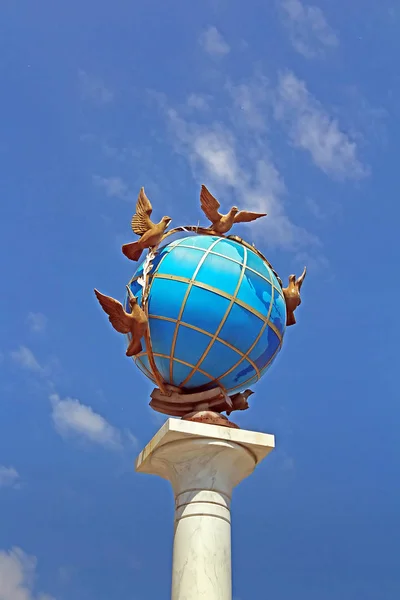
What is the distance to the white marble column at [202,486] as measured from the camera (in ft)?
40.4

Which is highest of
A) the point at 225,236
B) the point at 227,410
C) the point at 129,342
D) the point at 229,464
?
the point at 225,236

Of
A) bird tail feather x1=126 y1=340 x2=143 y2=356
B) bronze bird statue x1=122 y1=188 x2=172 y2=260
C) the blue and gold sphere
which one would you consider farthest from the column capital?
bronze bird statue x1=122 y1=188 x2=172 y2=260

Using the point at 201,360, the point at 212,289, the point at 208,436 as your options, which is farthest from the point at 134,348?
the point at 208,436

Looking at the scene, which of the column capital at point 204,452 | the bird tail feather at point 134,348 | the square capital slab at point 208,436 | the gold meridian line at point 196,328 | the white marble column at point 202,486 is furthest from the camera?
the bird tail feather at point 134,348

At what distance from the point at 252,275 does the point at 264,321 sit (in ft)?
2.95

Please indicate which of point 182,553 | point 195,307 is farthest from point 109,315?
point 182,553

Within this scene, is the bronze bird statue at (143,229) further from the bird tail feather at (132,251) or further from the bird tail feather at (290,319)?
the bird tail feather at (290,319)

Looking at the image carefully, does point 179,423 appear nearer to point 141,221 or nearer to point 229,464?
point 229,464

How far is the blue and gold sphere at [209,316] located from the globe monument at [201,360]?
20 millimetres

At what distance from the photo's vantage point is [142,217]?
14.9 metres

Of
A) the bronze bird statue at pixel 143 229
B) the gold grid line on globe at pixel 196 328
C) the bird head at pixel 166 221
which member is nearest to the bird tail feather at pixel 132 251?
the bronze bird statue at pixel 143 229

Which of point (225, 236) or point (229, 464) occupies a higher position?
point (225, 236)

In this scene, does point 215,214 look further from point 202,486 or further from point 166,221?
point 202,486

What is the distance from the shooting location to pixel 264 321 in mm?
13867
